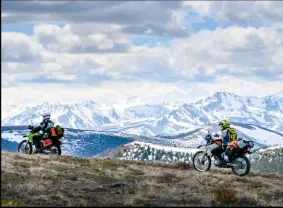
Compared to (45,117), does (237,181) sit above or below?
below

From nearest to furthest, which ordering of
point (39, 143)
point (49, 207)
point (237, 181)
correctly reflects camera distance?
point (49, 207) < point (237, 181) < point (39, 143)

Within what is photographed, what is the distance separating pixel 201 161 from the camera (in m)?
37.9

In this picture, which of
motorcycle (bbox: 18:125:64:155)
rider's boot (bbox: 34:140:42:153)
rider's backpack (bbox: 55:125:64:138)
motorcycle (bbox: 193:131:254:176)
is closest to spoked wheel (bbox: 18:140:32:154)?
motorcycle (bbox: 18:125:64:155)

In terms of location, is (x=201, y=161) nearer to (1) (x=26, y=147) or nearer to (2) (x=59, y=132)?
(2) (x=59, y=132)

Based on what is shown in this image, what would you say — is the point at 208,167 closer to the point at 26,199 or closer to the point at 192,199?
the point at 192,199

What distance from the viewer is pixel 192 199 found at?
2336cm

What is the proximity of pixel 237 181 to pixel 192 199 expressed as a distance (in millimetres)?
9273

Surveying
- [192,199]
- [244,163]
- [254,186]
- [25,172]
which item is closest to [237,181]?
[254,186]

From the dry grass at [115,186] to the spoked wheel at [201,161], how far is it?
3.46m

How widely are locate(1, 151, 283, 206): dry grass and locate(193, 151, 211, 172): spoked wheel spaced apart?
346cm

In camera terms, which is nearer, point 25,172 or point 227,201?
point 227,201

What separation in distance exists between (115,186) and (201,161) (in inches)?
476

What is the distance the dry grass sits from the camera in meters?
22.2

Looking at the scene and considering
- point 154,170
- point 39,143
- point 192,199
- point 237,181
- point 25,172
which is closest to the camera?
point 192,199
